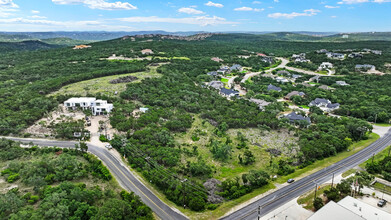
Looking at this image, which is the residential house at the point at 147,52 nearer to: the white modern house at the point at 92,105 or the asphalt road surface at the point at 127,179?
the white modern house at the point at 92,105

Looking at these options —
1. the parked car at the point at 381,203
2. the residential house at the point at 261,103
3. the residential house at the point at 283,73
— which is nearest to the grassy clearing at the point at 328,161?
the parked car at the point at 381,203

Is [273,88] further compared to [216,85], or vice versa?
[216,85]

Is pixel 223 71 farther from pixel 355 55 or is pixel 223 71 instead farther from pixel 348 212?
pixel 348 212

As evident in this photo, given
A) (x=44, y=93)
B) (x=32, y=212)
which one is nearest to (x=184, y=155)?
(x=32, y=212)

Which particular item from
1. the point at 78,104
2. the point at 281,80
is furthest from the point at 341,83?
the point at 78,104

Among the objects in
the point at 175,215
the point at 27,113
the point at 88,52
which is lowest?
the point at 175,215

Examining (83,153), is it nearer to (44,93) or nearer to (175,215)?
(175,215)

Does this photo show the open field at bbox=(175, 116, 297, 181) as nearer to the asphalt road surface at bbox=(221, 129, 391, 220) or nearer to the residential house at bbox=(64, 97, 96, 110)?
the asphalt road surface at bbox=(221, 129, 391, 220)
